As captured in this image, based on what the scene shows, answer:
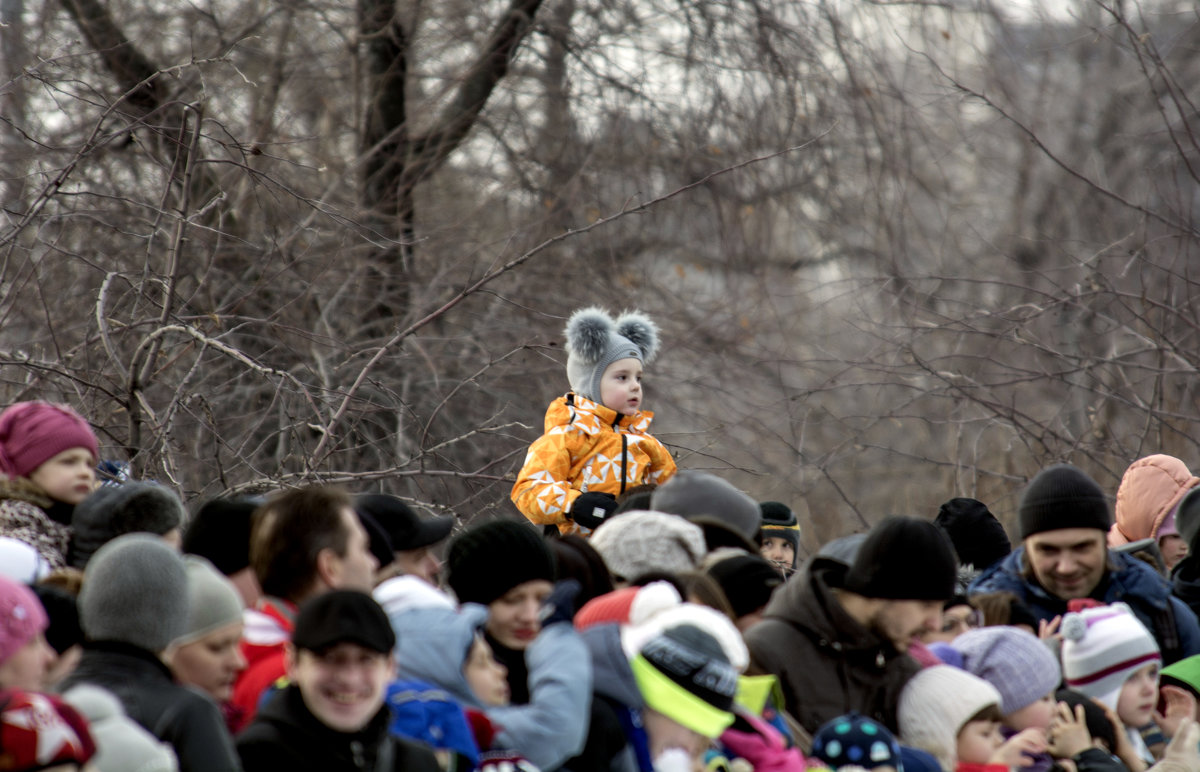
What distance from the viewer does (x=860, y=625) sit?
411cm

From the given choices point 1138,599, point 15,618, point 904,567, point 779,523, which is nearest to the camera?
point 15,618

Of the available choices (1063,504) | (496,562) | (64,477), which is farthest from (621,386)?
(496,562)

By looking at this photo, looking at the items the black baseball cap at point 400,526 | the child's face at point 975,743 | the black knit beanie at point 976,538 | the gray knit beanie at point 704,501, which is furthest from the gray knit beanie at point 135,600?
the black knit beanie at point 976,538

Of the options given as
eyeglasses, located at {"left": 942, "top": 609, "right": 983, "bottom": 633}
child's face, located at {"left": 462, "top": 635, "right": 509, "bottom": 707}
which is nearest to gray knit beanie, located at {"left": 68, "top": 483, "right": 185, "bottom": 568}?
child's face, located at {"left": 462, "top": 635, "right": 509, "bottom": 707}

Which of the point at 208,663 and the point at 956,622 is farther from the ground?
A: the point at 208,663

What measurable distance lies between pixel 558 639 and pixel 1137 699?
2.17 m

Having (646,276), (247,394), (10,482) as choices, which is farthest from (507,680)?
(646,276)

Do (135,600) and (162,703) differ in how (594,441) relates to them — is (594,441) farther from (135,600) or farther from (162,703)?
(162,703)

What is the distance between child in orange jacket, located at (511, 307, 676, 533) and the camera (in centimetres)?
598

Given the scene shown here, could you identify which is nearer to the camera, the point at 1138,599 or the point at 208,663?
the point at 208,663

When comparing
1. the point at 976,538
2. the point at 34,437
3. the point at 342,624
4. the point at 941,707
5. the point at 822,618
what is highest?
the point at 34,437

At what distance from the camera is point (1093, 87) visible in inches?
819

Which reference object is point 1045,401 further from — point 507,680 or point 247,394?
point 507,680

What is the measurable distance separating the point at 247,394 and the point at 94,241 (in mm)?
1184
